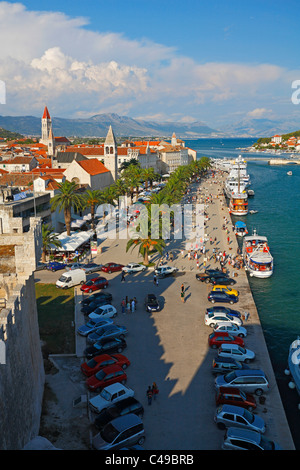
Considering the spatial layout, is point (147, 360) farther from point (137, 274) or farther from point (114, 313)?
point (137, 274)

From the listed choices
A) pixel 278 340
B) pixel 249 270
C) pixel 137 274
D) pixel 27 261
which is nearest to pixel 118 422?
pixel 27 261

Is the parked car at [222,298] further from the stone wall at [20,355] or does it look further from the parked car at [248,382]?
the stone wall at [20,355]

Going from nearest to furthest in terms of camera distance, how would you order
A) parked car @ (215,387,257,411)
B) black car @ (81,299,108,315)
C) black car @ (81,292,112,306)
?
parked car @ (215,387,257,411) < black car @ (81,299,108,315) < black car @ (81,292,112,306)

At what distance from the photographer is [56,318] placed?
90.3 ft

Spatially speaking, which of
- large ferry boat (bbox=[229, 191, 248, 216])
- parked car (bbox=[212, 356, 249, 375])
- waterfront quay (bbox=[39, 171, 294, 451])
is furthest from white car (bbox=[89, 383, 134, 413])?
large ferry boat (bbox=[229, 191, 248, 216])

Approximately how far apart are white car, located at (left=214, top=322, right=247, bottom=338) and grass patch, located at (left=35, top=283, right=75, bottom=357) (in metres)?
9.30

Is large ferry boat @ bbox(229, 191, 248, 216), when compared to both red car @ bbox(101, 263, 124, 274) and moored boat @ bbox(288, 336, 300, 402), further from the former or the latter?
moored boat @ bbox(288, 336, 300, 402)

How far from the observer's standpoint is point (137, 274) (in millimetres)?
37531

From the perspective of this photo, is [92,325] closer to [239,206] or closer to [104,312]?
[104,312]

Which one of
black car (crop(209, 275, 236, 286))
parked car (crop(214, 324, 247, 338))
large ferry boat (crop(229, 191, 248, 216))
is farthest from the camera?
large ferry boat (crop(229, 191, 248, 216))

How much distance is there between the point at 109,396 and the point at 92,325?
791 centimetres

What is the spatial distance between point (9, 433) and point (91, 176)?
61729 millimetres

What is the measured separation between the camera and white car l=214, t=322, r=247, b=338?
24658 millimetres

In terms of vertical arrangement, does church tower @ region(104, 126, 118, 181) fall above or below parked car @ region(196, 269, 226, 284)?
above
